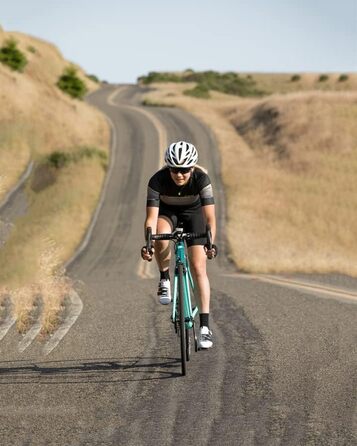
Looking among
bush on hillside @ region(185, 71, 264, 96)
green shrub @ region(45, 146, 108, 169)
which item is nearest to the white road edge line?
green shrub @ region(45, 146, 108, 169)

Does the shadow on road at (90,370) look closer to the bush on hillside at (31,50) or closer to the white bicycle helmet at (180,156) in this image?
the white bicycle helmet at (180,156)

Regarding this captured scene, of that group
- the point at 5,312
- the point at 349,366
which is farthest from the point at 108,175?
the point at 349,366

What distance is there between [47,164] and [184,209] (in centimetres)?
4230

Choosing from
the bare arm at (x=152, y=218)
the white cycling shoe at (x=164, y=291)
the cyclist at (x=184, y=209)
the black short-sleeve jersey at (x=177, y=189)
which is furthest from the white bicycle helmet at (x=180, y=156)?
the white cycling shoe at (x=164, y=291)

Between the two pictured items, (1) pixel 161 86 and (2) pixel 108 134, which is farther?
(1) pixel 161 86

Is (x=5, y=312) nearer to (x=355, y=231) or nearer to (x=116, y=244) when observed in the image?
(x=116, y=244)

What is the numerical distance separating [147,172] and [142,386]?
142 ft

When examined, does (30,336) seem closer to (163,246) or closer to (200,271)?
(163,246)

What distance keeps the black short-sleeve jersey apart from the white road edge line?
307 centimetres

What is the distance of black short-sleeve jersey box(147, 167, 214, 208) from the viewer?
8852mm

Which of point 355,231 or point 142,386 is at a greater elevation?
point 142,386

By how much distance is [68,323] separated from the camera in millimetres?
11516

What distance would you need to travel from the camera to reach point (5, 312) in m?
12.2

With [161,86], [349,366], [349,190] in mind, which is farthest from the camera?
[161,86]
